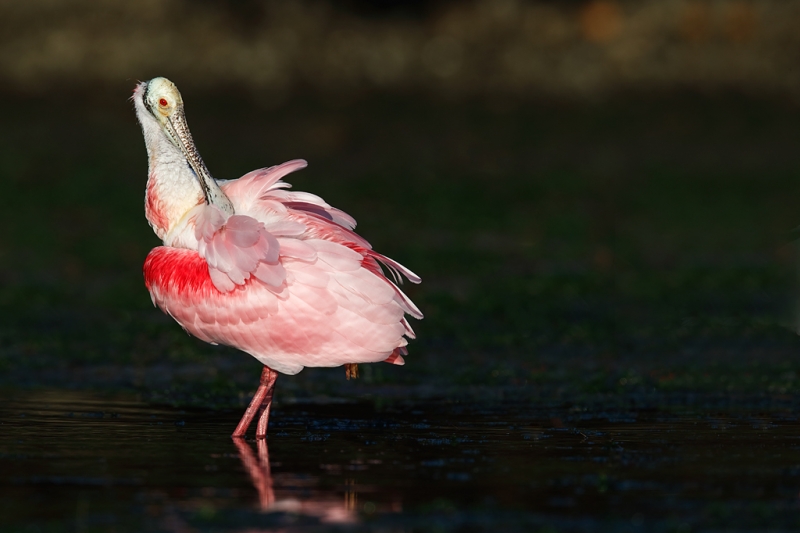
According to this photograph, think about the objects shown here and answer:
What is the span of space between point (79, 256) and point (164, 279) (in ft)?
22.3

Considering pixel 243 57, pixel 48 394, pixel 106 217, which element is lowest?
pixel 48 394

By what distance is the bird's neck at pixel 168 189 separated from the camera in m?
9.01

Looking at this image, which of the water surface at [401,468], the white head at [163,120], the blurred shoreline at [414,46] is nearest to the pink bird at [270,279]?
the white head at [163,120]

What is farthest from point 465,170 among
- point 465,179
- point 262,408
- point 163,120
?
point 262,408

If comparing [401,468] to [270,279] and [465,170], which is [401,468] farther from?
[465,170]

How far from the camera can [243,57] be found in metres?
28.5

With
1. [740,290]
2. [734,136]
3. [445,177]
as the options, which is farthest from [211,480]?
[734,136]

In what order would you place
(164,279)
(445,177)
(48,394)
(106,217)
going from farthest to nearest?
1. (445,177)
2. (106,217)
3. (48,394)
4. (164,279)

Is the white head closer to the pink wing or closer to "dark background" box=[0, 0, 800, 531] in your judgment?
the pink wing

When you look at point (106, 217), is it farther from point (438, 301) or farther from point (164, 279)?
point (164, 279)

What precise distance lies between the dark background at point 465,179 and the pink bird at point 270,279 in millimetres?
1175

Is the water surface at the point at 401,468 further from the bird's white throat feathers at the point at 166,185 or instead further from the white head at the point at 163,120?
the white head at the point at 163,120

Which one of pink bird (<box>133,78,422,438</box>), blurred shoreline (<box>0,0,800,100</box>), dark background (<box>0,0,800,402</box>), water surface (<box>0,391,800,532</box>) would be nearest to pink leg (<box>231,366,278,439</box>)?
pink bird (<box>133,78,422,438</box>)

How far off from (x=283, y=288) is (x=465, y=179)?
41.8ft
